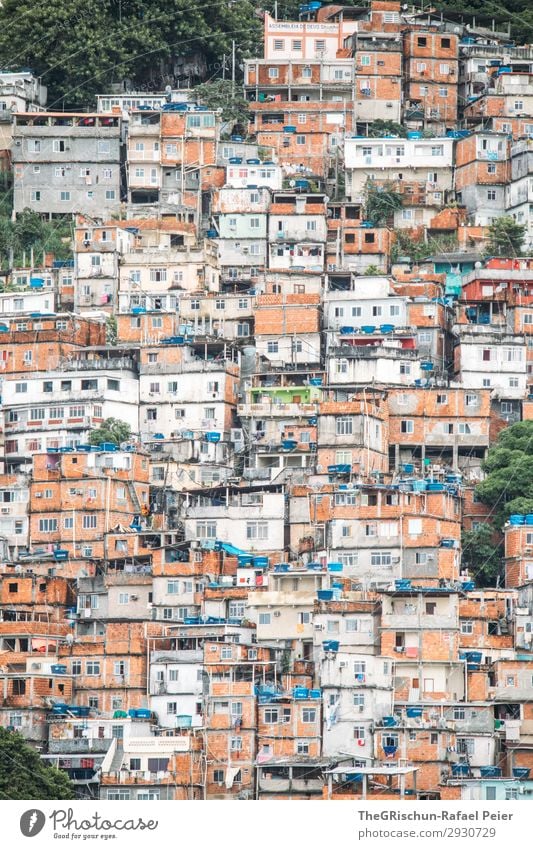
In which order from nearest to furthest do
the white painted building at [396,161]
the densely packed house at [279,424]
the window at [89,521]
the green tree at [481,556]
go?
the densely packed house at [279,424]
the green tree at [481,556]
the window at [89,521]
the white painted building at [396,161]

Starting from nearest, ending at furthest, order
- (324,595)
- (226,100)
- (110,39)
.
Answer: (324,595) < (226,100) < (110,39)

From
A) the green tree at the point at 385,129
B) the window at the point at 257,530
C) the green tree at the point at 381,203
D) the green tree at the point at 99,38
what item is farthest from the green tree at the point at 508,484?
the green tree at the point at 99,38

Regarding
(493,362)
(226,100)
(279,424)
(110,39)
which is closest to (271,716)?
(279,424)

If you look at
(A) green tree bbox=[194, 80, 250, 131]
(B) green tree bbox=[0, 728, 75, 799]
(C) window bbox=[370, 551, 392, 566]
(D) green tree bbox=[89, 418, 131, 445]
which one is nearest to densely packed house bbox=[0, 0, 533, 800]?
(C) window bbox=[370, 551, 392, 566]

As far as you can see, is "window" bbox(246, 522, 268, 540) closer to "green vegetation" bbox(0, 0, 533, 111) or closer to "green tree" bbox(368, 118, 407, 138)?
"green tree" bbox(368, 118, 407, 138)

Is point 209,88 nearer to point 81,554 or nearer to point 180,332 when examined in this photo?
point 180,332

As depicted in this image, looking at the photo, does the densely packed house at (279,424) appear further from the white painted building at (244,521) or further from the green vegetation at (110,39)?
the green vegetation at (110,39)

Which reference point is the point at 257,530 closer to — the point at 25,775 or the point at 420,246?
the point at 25,775
